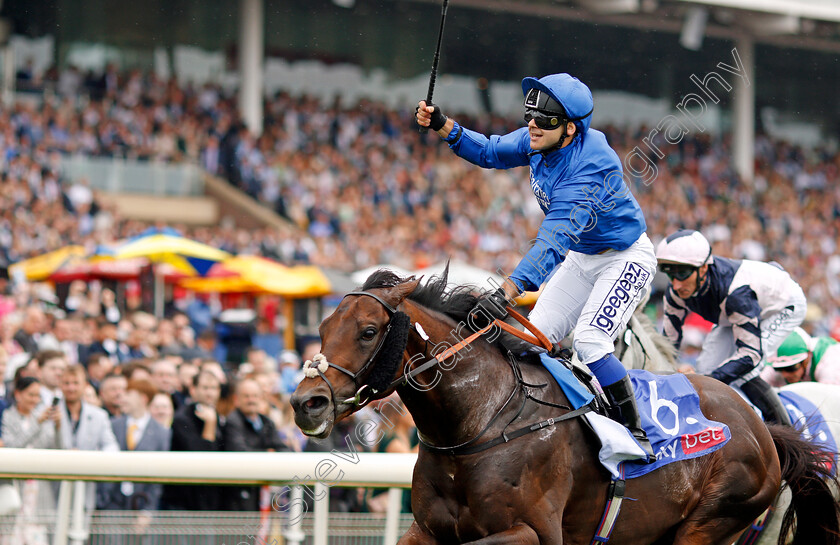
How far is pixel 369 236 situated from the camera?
16578mm

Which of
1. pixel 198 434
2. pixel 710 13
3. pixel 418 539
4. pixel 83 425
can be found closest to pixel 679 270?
pixel 418 539

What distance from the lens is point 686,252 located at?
15.5 feet

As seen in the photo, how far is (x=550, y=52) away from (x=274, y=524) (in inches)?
791

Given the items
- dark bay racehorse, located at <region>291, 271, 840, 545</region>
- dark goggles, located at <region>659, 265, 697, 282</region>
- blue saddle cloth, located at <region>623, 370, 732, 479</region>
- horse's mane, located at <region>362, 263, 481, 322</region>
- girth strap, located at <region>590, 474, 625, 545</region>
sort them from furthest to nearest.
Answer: dark goggles, located at <region>659, 265, 697, 282</region>
blue saddle cloth, located at <region>623, 370, 732, 479</region>
girth strap, located at <region>590, 474, 625, 545</region>
horse's mane, located at <region>362, 263, 481, 322</region>
dark bay racehorse, located at <region>291, 271, 840, 545</region>

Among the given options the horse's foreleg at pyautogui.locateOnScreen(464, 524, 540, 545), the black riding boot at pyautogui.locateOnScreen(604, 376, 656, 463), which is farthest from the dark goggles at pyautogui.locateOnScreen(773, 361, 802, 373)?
the horse's foreleg at pyautogui.locateOnScreen(464, 524, 540, 545)

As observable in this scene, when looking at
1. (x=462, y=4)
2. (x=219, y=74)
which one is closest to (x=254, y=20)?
(x=219, y=74)

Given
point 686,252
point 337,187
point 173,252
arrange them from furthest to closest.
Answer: point 337,187
point 173,252
point 686,252

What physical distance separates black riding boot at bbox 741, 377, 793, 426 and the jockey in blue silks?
121 cm

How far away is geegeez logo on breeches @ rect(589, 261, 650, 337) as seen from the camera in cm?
381

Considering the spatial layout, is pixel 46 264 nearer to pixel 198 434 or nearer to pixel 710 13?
pixel 198 434

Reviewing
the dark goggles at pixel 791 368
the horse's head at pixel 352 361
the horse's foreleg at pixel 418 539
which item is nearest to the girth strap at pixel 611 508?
the horse's foreleg at pixel 418 539

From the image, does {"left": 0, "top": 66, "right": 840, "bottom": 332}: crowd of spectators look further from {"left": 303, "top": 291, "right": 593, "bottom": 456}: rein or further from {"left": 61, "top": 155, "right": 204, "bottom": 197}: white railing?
{"left": 303, "top": 291, "right": 593, "bottom": 456}: rein

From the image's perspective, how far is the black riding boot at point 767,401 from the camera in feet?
15.6

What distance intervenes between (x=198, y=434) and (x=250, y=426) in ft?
0.91
